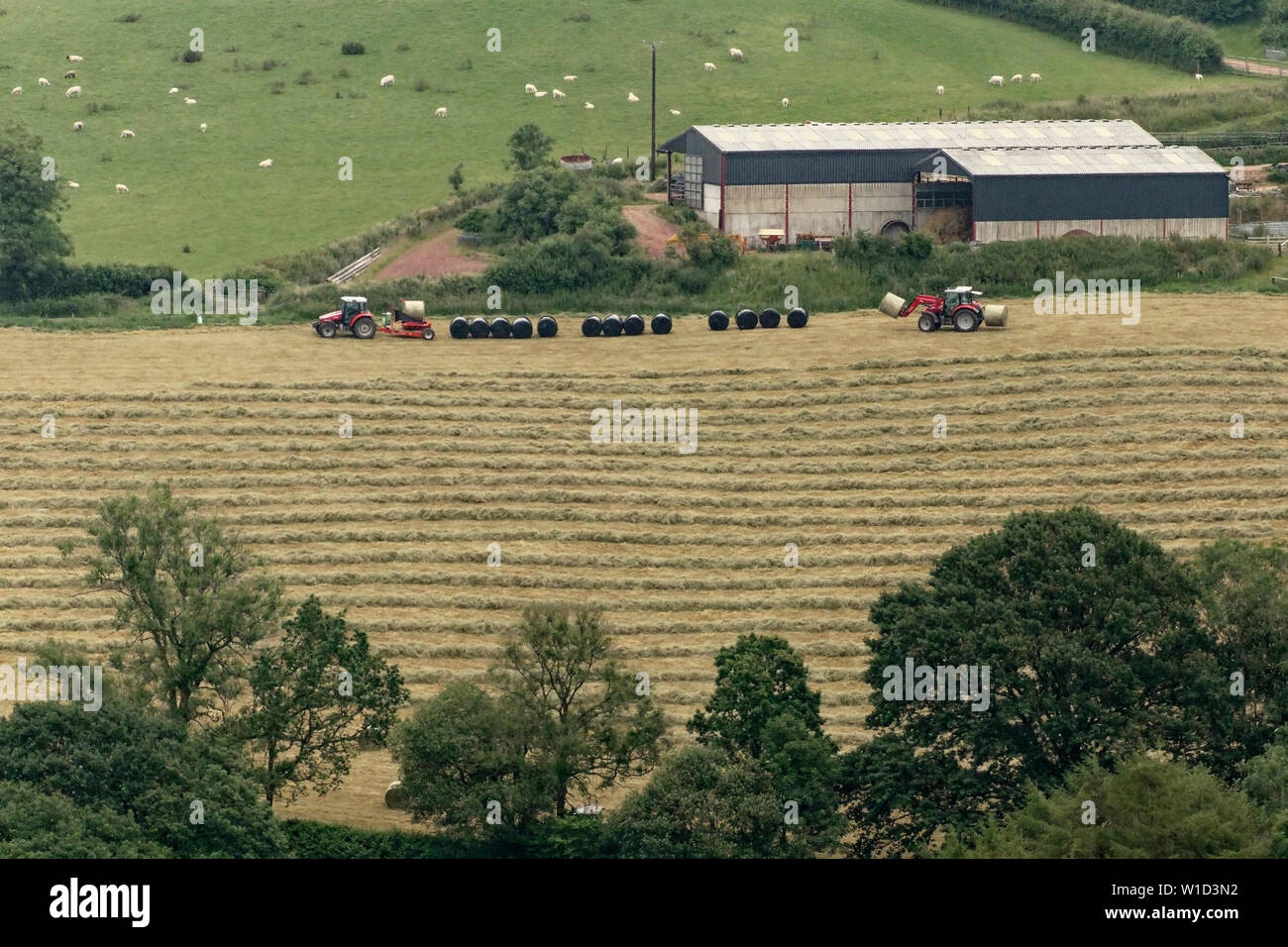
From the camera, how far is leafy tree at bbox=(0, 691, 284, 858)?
4325cm

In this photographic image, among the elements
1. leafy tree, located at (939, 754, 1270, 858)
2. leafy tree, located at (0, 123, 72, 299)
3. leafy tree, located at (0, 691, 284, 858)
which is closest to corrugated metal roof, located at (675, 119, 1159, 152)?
leafy tree, located at (0, 123, 72, 299)

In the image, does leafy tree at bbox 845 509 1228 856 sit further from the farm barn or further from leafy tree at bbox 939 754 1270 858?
the farm barn

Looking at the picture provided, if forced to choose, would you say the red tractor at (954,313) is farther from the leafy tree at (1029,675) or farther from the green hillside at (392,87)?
the green hillside at (392,87)

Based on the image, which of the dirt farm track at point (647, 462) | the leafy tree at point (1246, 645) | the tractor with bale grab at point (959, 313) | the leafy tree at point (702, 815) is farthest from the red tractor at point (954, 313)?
the leafy tree at point (702, 815)

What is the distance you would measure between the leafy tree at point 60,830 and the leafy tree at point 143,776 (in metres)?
0.57

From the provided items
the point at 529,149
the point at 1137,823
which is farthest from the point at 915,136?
the point at 1137,823

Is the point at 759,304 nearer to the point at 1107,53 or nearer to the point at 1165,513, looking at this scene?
the point at 1165,513

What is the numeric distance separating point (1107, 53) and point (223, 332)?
Result: 69.7 meters

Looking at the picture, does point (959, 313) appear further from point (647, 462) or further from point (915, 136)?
point (915, 136)

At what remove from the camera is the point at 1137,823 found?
3969 cm

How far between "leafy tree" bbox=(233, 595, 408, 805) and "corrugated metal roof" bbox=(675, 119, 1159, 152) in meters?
47.8

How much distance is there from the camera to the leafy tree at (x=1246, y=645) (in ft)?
153

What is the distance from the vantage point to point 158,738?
148 ft

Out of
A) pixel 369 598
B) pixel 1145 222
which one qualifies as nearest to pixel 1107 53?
pixel 1145 222
